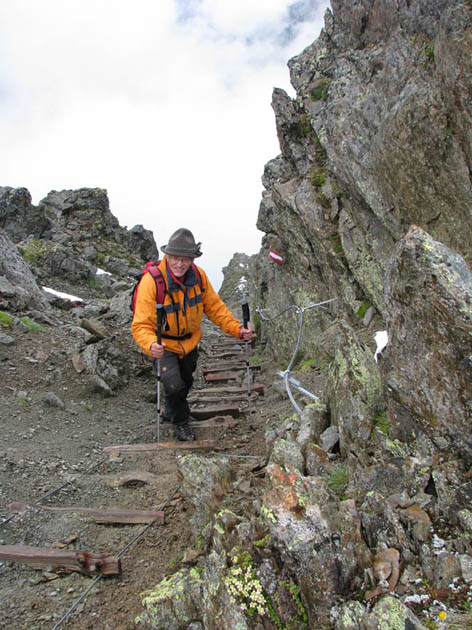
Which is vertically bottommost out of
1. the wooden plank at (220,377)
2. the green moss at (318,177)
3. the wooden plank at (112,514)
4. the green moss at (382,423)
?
the wooden plank at (112,514)

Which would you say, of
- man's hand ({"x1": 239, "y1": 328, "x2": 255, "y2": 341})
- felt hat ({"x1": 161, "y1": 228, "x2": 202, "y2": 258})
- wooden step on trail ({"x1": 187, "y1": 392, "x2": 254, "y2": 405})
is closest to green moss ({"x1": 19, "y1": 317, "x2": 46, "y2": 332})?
wooden step on trail ({"x1": 187, "y1": 392, "x2": 254, "y2": 405})

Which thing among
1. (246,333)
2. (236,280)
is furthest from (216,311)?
(236,280)

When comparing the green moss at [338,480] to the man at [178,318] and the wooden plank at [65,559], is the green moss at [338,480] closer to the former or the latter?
the wooden plank at [65,559]

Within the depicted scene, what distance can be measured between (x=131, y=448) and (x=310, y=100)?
1317cm

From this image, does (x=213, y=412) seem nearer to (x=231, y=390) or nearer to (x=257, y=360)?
(x=231, y=390)

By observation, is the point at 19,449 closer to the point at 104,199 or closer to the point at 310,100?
the point at 310,100

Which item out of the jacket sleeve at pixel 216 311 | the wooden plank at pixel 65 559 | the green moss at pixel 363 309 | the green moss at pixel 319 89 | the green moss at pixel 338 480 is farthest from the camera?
the green moss at pixel 319 89

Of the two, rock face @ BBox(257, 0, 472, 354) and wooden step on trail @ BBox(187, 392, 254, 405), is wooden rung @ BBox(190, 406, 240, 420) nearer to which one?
wooden step on trail @ BBox(187, 392, 254, 405)

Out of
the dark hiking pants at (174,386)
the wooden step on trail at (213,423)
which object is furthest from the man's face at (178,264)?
the wooden step on trail at (213,423)

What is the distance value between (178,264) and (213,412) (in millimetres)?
3625

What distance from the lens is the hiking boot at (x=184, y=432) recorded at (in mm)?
7547

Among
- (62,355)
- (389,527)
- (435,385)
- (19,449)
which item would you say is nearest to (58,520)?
(19,449)

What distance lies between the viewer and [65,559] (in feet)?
12.7

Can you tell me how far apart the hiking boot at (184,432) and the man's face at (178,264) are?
286 cm
